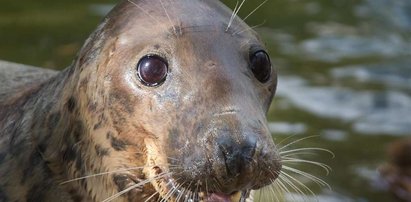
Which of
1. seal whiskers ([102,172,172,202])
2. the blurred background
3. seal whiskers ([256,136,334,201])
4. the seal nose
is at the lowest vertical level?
seal whiskers ([102,172,172,202])

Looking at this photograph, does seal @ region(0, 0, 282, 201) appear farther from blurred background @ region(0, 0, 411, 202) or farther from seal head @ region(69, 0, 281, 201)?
blurred background @ region(0, 0, 411, 202)

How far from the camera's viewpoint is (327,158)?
315 inches

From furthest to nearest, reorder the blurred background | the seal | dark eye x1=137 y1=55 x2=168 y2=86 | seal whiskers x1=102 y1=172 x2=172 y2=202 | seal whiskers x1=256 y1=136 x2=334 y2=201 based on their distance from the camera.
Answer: the blurred background
seal whiskers x1=256 y1=136 x2=334 y2=201
dark eye x1=137 y1=55 x2=168 y2=86
seal whiskers x1=102 y1=172 x2=172 y2=202
the seal

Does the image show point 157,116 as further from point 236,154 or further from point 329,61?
point 329,61

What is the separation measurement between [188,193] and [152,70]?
485 mm

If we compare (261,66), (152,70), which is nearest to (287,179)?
(261,66)

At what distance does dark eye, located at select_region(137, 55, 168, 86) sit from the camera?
433cm

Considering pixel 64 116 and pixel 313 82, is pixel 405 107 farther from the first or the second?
pixel 64 116

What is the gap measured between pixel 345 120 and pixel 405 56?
158 centimetres

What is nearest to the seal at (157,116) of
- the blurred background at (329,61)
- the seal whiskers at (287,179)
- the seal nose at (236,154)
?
the seal nose at (236,154)

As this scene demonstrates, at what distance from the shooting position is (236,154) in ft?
13.0

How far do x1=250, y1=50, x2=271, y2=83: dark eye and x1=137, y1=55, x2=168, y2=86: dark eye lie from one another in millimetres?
335

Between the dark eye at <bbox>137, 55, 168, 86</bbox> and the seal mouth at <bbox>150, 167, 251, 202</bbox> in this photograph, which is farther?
the dark eye at <bbox>137, 55, 168, 86</bbox>

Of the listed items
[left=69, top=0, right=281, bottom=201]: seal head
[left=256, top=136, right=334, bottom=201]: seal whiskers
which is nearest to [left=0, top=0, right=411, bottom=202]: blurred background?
[left=256, top=136, right=334, bottom=201]: seal whiskers
